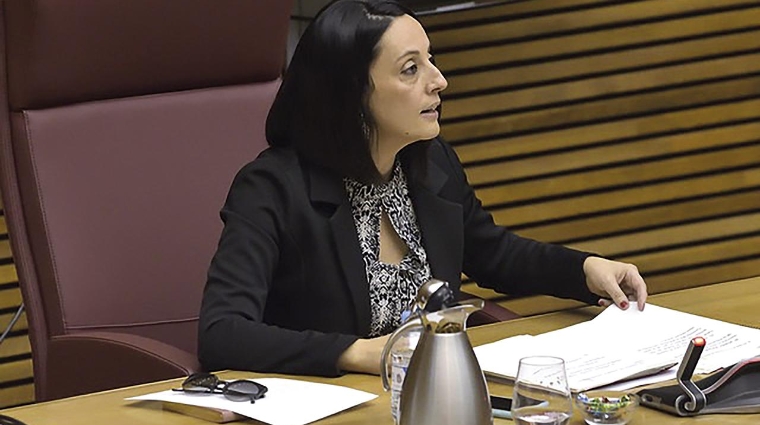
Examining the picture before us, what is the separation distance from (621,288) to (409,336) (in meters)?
0.67

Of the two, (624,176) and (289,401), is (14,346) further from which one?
(289,401)

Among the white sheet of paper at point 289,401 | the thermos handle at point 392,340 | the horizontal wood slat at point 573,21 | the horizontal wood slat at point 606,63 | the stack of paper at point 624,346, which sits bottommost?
the white sheet of paper at point 289,401

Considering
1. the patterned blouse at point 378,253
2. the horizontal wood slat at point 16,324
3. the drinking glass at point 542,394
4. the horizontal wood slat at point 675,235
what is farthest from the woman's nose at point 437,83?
the horizontal wood slat at point 675,235

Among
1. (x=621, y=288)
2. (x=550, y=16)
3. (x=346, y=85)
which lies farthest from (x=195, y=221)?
(x=550, y=16)

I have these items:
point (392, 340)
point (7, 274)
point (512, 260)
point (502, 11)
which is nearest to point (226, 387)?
point (392, 340)

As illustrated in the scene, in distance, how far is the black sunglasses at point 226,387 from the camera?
1851 mm

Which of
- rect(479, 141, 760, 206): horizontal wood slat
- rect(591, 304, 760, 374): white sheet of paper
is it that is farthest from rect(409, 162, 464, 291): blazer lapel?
rect(479, 141, 760, 206): horizontal wood slat

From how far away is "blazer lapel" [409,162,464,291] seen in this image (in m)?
2.50

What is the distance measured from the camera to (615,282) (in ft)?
7.66

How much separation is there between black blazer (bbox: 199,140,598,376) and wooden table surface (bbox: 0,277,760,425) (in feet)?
0.21

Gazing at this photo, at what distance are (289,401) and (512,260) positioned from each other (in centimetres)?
84

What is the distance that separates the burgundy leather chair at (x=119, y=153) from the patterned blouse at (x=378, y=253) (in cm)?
40

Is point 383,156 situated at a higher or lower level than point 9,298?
higher

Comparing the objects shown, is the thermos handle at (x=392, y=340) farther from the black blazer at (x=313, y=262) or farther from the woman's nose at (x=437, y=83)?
the woman's nose at (x=437, y=83)
